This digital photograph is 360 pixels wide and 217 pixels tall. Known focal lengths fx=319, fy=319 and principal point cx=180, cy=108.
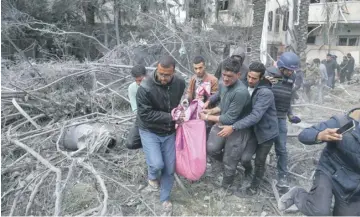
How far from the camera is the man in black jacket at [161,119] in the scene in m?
3.12

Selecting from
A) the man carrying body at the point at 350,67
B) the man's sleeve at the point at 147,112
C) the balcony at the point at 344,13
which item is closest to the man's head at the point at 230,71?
the man's sleeve at the point at 147,112

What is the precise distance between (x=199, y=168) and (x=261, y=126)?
0.82 m

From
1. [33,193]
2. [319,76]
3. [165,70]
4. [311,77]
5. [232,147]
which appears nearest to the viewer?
[165,70]

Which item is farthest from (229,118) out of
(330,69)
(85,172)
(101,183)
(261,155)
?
(330,69)

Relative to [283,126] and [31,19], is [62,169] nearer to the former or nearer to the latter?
[283,126]

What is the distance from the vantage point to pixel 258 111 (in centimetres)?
332

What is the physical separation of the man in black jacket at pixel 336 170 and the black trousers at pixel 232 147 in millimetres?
1004

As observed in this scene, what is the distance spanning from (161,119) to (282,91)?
4.93ft

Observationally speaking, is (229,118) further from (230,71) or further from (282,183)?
(282,183)

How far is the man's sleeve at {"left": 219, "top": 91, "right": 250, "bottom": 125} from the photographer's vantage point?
332 centimetres

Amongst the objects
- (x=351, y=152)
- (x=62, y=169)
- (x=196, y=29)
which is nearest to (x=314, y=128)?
(x=351, y=152)

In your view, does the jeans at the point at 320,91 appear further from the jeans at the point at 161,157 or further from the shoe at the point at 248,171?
the jeans at the point at 161,157

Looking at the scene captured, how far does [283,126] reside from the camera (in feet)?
12.4

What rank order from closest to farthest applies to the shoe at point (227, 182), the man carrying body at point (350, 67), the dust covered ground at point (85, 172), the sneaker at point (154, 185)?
the dust covered ground at point (85, 172), the sneaker at point (154, 185), the shoe at point (227, 182), the man carrying body at point (350, 67)
